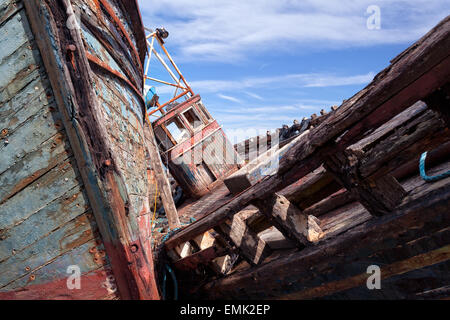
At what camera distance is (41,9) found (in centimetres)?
218

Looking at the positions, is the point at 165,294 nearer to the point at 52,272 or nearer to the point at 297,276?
the point at 52,272

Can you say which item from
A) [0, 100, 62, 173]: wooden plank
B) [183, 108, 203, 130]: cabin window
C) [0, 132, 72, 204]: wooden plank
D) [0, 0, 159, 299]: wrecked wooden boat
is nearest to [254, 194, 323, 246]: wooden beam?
[0, 0, 159, 299]: wrecked wooden boat

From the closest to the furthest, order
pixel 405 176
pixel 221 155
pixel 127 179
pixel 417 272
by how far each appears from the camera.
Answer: pixel 417 272 < pixel 127 179 < pixel 405 176 < pixel 221 155

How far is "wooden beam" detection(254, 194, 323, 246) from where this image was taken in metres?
2.40

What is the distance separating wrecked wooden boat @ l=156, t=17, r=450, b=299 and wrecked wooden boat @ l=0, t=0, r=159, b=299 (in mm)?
904

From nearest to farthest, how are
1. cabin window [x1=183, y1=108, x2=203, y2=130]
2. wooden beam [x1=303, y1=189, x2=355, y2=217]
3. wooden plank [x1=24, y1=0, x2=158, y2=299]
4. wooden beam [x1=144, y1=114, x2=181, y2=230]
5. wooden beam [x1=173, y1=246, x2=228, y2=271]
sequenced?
wooden plank [x1=24, y1=0, x2=158, y2=299] → wooden beam [x1=173, y1=246, x2=228, y2=271] → wooden beam [x1=303, y1=189, x2=355, y2=217] → wooden beam [x1=144, y1=114, x2=181, y2=230] → cabin window [x1=183, y1=108, x2=203, y2=130]

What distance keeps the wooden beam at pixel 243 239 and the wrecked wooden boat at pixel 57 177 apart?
76 cm

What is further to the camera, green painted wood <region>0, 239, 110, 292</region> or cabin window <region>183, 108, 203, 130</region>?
cabin window <region>183, 108, 203, 130</region>

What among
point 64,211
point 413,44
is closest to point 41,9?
point 64,211

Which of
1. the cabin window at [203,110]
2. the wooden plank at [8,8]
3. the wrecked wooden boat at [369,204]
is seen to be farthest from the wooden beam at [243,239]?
the cabin window at [203,110]

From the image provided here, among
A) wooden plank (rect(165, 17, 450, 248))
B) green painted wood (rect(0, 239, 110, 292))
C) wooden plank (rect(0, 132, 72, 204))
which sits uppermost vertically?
wooden plank (rect(0, 132, 72, 204))

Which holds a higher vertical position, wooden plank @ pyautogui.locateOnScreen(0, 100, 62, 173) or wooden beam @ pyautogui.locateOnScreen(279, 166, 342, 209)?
wooden plank @ pyautogui.locateOnScreen(0, 100, 62, 173)

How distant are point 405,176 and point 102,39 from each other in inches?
124

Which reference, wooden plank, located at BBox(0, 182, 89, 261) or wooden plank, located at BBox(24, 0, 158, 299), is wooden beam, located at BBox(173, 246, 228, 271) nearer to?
wooden plank, located at BBox(24, 0, 158, 299)
